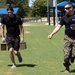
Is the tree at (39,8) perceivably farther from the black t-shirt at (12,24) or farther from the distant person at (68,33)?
the distant person at (68,33)

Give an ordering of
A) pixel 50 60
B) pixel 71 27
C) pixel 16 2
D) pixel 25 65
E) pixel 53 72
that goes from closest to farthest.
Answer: pixel 71 27 → pixel 53 72 → pixel 25 65 → pixel 50 60 → pixel 16 2

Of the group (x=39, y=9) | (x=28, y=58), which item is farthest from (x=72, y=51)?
(x=39, y=9)

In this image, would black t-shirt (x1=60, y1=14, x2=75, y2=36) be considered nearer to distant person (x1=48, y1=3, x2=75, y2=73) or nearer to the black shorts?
distant person (x1=48, y1=3, x2=75, y2=73)

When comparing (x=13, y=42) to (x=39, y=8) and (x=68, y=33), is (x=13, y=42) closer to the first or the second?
(x=68, y=33)

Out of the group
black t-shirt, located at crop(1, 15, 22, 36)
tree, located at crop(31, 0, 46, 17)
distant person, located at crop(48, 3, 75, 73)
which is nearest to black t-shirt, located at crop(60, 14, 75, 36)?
distant person, located at crop(48, 3, 75, 73)

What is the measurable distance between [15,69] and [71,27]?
7.52ft

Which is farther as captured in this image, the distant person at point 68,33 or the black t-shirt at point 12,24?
the black t-shirt at point 12,24

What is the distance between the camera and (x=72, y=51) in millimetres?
9211

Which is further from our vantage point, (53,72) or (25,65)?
(25,65)

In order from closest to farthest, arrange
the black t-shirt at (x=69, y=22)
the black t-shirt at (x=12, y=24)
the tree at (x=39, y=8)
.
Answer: the black t-shirt at (x=69, y=22)
the black t-shirt at (x=12, y=24)
the tree at (x=39, y=8)

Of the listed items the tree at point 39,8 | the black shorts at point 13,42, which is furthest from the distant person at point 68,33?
the tree at point 39,8

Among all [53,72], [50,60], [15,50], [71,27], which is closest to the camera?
[71,27]

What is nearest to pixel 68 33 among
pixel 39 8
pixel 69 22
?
pixel 69 22

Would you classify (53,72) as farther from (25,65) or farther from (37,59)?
(37,59)
